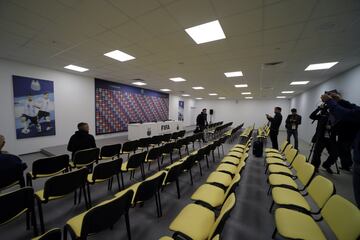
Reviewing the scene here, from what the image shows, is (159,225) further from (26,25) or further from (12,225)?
(26,25)

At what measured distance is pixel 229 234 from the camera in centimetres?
196

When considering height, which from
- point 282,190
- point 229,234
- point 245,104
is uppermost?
point 245,104

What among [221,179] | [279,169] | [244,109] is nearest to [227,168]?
[221,179]

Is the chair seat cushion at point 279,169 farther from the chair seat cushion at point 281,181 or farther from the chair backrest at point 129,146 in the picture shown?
the chair backrest at point 129,146

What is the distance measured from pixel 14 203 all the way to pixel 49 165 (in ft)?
3.94

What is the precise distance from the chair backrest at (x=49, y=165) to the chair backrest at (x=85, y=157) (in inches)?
8.0

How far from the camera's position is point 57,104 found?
19.9ft

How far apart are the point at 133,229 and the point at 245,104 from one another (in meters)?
16.3

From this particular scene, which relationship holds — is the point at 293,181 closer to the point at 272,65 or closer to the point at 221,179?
the point at 221,179

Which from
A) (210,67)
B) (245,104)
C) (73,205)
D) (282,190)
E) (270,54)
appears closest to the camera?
(282,190)

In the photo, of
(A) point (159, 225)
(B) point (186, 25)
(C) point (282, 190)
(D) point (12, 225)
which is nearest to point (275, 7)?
(B) point (186, 25)

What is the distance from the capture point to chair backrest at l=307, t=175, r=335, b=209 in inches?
65.8

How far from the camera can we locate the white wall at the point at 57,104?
4793 millimetres

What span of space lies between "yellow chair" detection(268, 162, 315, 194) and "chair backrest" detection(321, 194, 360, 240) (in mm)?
638
